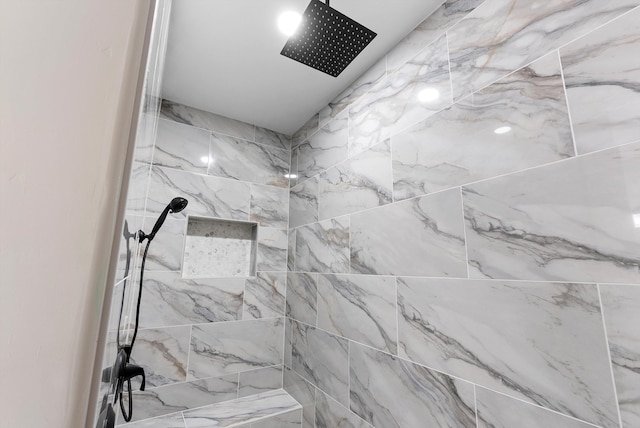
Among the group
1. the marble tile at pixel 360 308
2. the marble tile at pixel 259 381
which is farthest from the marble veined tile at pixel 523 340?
the marble tile at pixel 259 381

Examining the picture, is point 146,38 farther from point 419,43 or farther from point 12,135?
point 419,43

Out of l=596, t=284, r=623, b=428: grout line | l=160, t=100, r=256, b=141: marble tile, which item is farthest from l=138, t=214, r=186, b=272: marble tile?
l=596, t=284, r=623, b=428: grout line

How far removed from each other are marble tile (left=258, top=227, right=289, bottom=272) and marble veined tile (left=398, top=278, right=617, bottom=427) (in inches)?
44.3

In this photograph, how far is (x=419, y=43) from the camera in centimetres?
120

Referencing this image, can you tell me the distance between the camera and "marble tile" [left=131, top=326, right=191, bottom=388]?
4.91ft

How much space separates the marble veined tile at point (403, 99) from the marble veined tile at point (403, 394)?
3.13ft

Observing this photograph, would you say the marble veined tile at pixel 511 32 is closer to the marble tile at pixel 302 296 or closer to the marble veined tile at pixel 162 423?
the marble tile at pixel 302 296

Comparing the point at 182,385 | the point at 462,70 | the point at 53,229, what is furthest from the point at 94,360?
the point at 182,385

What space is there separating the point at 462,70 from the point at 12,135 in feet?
3.91

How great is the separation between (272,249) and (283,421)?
3.27 ft

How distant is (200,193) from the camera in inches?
70.3

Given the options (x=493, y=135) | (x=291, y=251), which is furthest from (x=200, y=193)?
(x=493, y=135)

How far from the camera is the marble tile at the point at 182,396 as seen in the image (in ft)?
4.85

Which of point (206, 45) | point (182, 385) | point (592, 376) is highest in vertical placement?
point (206, 45)
